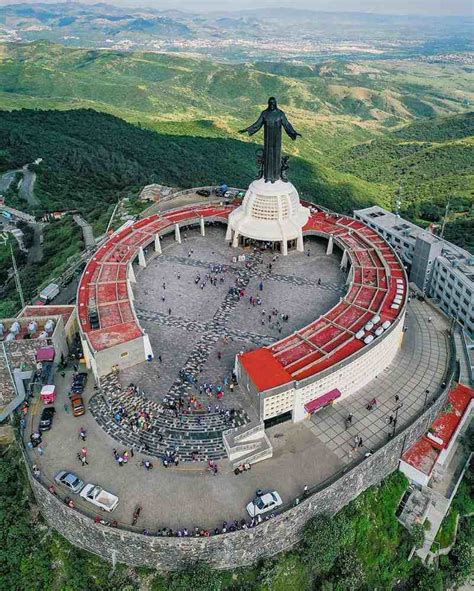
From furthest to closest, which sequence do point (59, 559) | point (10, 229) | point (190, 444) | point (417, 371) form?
point (10, 229) → point (417, 371) → point (190, 444) → point (59, 559)

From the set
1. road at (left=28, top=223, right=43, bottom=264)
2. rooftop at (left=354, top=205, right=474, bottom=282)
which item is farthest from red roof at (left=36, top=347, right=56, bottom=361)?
rooftop at (left=354, top=205, right=474, bottom=282)

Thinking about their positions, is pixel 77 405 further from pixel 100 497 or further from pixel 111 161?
pixel 111 161

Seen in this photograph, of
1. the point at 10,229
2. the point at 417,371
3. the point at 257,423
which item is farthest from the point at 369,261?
the point at 10,229

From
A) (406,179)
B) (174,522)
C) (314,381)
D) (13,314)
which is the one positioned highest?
(314,381)

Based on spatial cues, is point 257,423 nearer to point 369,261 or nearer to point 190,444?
point 190,444

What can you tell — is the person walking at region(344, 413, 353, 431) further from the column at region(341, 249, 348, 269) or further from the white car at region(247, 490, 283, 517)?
A: the column at region(341, 249, 348, 269)

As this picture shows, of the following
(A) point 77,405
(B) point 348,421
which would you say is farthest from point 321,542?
(A) point 77,405

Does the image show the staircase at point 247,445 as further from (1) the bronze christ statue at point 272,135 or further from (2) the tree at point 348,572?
(1) the bronze christ statue at point 272,135
